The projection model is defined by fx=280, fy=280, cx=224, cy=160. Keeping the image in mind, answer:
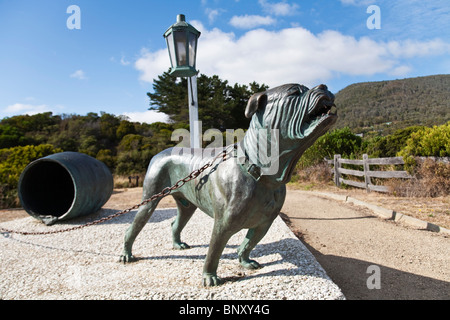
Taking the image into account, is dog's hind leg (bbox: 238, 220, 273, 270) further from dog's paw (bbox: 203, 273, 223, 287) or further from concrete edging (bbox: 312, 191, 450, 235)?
concrete edging (bbox: 312, 191, 450, 235)

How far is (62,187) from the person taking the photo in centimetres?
649

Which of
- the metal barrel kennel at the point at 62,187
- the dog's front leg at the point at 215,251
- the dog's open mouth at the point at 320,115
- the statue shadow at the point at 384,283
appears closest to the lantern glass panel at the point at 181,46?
the metal barrel kennel at the point at 62,187

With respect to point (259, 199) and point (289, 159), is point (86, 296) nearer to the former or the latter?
point (259, 199)

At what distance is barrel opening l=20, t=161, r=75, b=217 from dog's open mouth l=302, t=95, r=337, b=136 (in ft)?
17.5

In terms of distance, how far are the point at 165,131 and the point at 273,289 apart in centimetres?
1860

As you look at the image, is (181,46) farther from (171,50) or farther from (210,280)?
(210,280)

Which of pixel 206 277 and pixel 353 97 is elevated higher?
pixel 353 97

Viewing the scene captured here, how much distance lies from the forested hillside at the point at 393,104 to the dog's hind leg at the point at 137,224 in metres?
33.5

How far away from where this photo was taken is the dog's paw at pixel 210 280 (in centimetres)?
249

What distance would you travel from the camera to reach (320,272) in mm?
2795

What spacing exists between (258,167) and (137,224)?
5.88 feet

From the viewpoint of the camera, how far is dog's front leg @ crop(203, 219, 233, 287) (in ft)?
7.78

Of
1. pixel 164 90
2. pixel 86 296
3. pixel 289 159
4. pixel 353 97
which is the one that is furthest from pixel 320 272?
pixel 353 97

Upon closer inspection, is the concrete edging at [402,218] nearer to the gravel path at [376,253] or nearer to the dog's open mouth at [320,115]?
the gravel path at [376,253]
